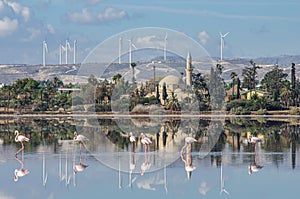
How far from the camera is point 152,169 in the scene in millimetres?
22531

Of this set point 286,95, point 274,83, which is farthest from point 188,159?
point 274,83

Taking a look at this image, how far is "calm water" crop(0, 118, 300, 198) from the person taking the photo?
18484 mm

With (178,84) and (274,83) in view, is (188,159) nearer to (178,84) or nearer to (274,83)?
(178,84)

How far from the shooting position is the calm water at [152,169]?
18.5 meters

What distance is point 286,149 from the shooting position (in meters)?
28.2

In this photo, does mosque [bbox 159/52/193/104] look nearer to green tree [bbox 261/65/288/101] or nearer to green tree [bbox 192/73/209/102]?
green tree [bbox 192/73/209/102]

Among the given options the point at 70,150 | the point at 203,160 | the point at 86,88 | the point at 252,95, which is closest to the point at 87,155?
the point at 70,150

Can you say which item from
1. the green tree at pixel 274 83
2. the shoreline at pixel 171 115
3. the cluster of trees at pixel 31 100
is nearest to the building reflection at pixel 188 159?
the shoreline at pixel 171 115

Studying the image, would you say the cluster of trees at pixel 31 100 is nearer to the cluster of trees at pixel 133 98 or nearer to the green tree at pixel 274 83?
the cluster of trees at pixel 133 98

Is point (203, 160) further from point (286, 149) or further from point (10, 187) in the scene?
point (10, 187)

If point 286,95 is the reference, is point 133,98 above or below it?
below

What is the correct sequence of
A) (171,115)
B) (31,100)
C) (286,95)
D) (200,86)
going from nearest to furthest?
(171,115) → (200,86) → (286,95) → (31,100)

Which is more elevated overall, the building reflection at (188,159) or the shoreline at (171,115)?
the shoreline at (171,115)

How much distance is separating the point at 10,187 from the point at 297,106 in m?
58.9
